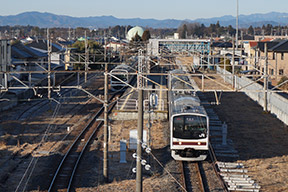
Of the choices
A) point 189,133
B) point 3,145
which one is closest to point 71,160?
point 3,145

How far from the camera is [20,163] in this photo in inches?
503

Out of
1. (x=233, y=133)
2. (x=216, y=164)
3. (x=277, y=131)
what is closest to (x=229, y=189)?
(x=216, y=164)

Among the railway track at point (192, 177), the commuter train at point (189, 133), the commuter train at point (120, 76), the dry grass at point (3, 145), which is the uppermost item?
the commuter train at point (120, 76)

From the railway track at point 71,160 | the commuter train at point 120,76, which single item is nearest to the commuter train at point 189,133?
the railway track at point 71,160

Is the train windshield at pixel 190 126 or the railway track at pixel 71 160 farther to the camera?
the train windshield at pixel 190 126

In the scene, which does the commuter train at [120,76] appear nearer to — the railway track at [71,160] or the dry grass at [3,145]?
the railway track at [71,160]

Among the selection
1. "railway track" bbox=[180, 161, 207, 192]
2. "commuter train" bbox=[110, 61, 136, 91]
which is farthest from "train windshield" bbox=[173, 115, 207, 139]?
"commuter train" bbox=[110, 61, 136, 91]

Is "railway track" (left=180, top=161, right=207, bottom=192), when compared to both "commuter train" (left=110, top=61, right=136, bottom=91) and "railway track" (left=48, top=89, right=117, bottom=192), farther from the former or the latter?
"commuter train" (left=110, top=61, right=136, bottom=91)

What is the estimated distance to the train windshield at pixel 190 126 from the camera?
40.1 ft

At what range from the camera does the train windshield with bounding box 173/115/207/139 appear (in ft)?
40.1

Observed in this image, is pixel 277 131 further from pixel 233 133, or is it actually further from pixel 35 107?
pixel 35 107

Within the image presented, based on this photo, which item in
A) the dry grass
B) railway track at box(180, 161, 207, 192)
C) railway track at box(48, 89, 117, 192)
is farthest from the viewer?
the dry grass

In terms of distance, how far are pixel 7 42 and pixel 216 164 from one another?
19495 mm

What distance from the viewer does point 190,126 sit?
40.2 feet
